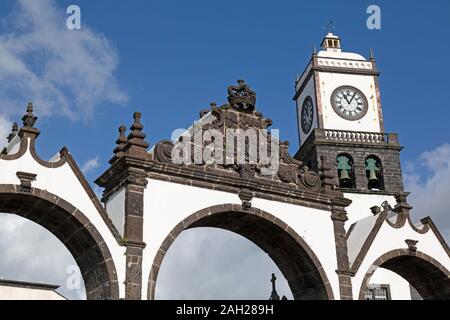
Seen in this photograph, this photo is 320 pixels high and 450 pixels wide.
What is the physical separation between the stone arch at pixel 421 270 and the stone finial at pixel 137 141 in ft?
24.3

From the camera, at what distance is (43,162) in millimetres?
15070

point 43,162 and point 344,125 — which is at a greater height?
point 344,125

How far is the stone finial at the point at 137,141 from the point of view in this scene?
53.5 ft

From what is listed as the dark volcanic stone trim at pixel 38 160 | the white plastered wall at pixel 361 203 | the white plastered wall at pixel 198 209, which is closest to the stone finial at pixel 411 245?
the white plastered wall at pixel 198 209

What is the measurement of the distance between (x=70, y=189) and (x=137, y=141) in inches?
83.7

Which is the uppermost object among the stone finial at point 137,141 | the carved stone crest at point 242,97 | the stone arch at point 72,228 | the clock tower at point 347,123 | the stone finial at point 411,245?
the clock tower at point 347,123

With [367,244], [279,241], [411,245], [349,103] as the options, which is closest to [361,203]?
[349,103]

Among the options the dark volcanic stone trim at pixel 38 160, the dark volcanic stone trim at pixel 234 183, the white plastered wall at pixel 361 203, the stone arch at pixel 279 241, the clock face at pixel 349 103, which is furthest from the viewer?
the clock face at pixel 349 103

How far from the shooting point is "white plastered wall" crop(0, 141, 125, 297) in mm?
14859

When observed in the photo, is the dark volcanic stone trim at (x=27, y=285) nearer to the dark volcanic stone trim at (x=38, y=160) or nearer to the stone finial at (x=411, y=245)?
the dark volcanic stone trim at (x=38, y=160)

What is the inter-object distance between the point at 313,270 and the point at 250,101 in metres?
4.87

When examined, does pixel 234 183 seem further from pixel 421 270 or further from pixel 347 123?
pixel 347 123
